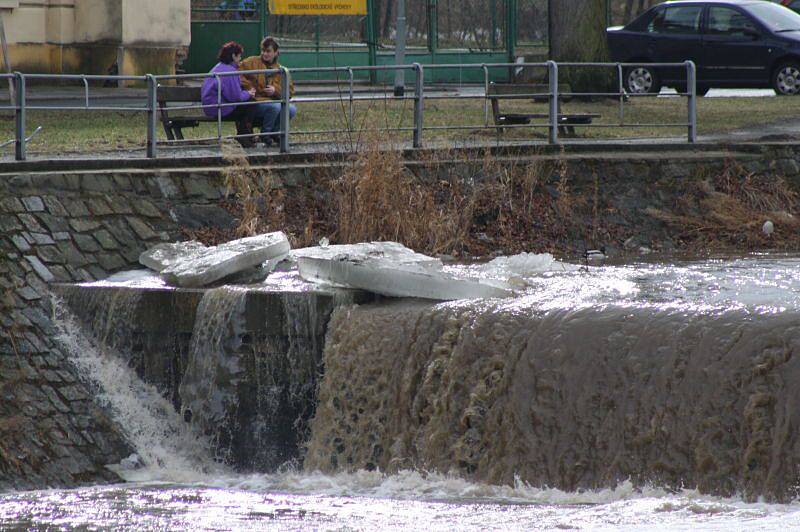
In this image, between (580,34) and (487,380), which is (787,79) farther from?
(487,380)

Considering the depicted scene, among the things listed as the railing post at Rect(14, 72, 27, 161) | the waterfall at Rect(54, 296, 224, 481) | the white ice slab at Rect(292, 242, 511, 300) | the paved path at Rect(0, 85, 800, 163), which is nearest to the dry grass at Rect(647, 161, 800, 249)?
the paved path at Rect(0, 85, 800, 163)

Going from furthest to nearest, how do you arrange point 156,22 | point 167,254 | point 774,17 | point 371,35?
1. point 371,35
2. point 156,22
3. point 774,17
4. point 167,254

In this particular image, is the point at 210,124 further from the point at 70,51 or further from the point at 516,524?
the point at 516,524

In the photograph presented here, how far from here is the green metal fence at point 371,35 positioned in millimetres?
26375

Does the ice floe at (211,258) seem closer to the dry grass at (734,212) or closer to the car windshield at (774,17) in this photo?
the dry grass at (734,212)

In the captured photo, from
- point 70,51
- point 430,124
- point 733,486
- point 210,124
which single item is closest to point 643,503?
point 733,486

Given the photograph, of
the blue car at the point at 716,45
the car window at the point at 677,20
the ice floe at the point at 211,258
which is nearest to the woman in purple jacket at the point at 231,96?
the ice floe at the point at 211,258

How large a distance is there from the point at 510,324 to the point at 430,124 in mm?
7658

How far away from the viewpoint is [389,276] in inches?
459

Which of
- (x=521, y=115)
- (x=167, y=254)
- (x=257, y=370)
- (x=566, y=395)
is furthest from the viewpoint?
(x=521, y=115)

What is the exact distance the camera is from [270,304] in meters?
11.7

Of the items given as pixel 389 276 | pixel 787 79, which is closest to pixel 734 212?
pixel 389 276

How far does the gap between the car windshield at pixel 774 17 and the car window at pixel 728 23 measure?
0.20 m

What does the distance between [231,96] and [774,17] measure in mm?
11623
